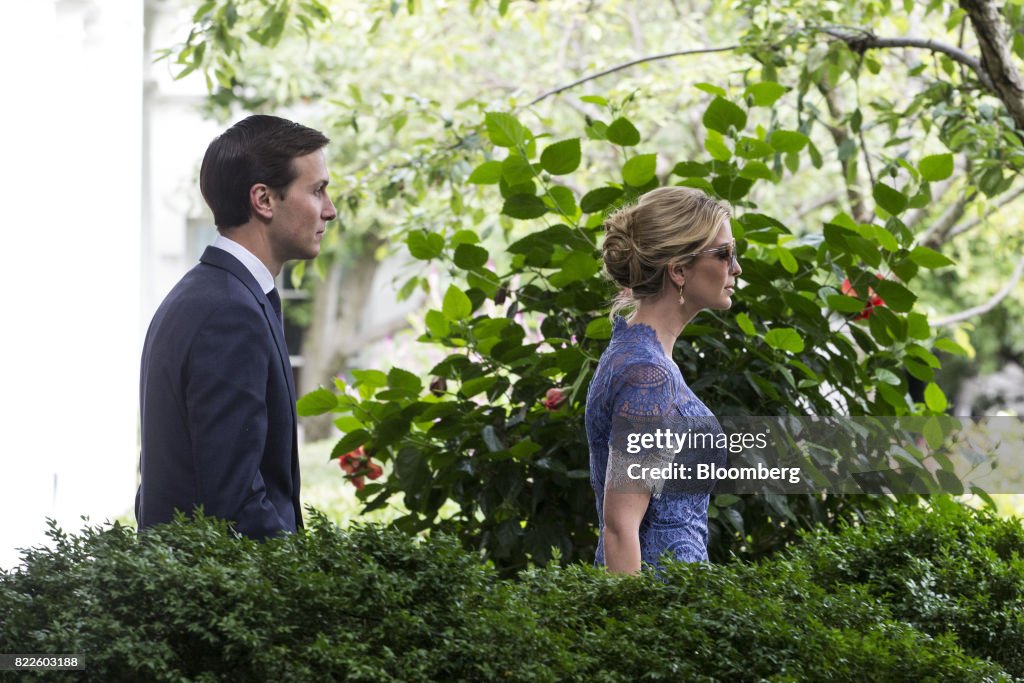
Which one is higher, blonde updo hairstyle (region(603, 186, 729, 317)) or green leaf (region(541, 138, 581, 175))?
green leaf (region(541, 138, 581, 175))

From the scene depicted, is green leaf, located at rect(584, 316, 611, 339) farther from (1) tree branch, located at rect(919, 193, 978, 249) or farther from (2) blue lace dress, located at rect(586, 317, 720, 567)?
(1) tree branch, located at rect(919, 193, 978, 249)

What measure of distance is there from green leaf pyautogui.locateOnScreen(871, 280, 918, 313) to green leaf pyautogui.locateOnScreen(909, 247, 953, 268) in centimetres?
9

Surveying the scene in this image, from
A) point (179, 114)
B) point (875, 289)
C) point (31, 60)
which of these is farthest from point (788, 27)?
point (179, 114)

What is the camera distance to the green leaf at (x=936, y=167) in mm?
2852

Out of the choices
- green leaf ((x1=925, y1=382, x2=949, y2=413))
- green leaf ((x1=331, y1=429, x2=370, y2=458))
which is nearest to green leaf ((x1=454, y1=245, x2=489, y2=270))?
green leaf ((x1=331, y1=429, x2=370, y2=458))

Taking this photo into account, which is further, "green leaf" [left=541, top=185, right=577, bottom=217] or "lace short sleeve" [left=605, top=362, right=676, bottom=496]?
"green leaf" [left=541, top=185, right=577, bottom=217]

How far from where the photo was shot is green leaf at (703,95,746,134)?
297 cm

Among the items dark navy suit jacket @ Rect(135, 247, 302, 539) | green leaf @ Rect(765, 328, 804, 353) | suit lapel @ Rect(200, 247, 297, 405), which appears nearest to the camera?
dark navy suit jacket @ Rect(135, 247, 302, 539)

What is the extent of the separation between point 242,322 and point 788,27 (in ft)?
8.87

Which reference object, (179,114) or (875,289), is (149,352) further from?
(179,114)

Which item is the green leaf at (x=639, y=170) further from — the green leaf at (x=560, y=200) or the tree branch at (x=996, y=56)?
the tree branch at (x=996, y=56)

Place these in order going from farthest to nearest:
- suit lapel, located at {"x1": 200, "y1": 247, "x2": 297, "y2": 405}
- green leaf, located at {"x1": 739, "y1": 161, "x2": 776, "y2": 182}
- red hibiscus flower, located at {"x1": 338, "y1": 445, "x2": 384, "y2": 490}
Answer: red hibiscus flower, located at {"x1": 338, "y1": 445, "x2": 384, "y2": 490} < green leaf, located at {"x1": 739, "y1": 161, "x2": 776, "y2": 182} < suit lapel, located at {"x1": 200, "y1": 247, "x2": 297, "y2": 405}

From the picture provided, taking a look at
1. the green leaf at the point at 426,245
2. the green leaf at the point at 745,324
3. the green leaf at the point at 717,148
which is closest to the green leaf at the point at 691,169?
the green leaf at the point at 717,148

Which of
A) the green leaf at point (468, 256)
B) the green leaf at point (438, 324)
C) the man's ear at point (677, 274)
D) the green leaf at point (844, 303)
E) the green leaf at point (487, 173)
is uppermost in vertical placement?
the green leaf at point (487, 173)
